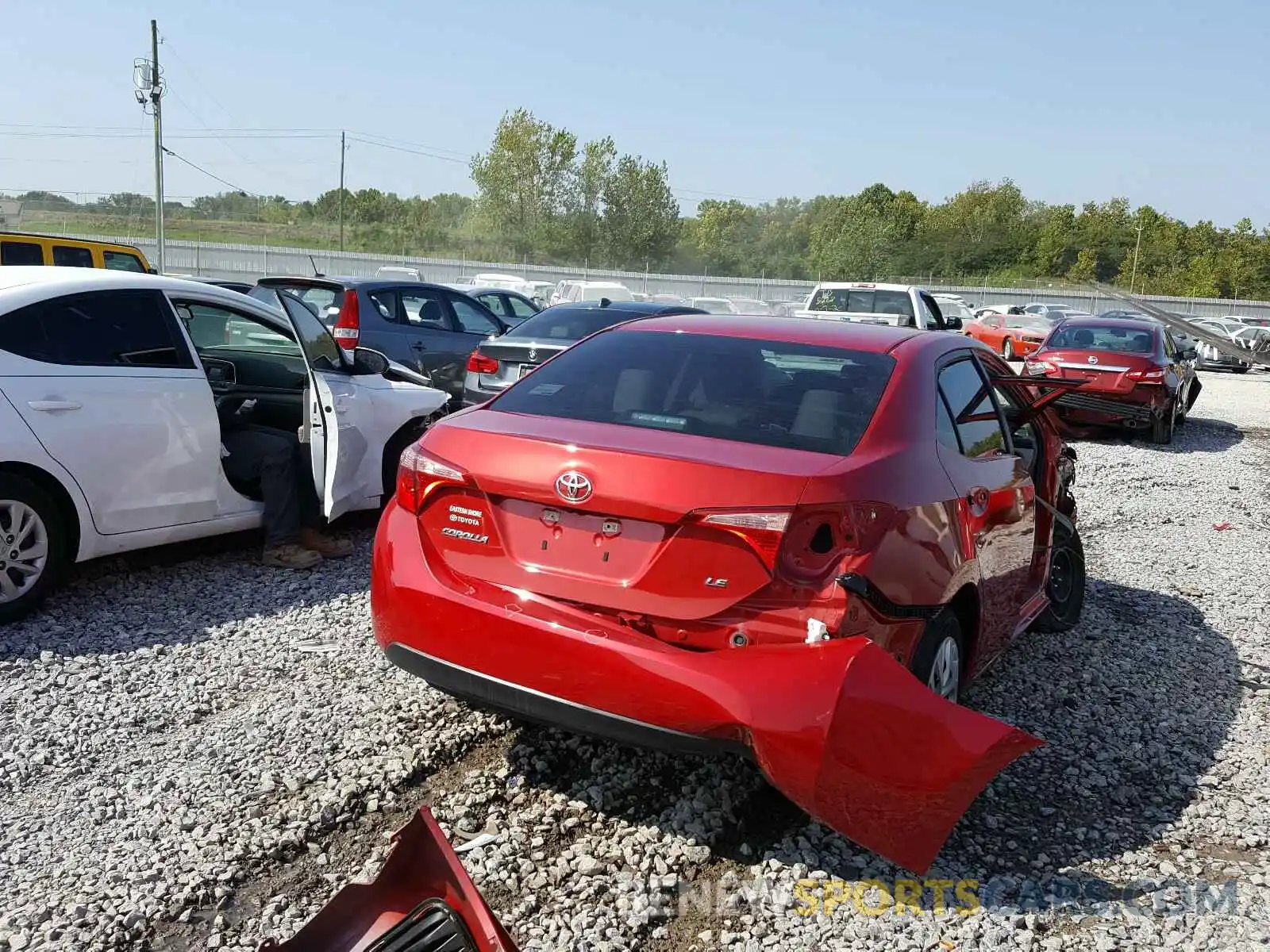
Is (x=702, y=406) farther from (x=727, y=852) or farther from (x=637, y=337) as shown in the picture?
(x=727, y=852)

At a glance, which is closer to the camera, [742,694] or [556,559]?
[742,694]

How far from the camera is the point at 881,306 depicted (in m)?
17.3

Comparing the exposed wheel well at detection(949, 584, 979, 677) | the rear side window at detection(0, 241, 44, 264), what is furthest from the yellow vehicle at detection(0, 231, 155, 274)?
the exposed wheel well at detection(949, 584, 979, 677)

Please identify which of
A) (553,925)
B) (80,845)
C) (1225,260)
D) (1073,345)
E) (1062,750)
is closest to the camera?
(553,925)

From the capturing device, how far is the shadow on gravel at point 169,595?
486 cm

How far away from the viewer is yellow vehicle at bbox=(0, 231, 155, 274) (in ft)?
48.5

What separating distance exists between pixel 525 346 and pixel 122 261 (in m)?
9.49

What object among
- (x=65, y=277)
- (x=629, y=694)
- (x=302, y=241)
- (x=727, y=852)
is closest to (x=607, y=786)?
(x=727, y=852)

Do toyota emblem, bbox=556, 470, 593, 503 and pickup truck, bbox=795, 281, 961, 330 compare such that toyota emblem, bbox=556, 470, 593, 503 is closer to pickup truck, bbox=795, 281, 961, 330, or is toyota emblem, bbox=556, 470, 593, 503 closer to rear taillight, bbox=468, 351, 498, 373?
rear taillight, bbox=468, 351, 498, 373

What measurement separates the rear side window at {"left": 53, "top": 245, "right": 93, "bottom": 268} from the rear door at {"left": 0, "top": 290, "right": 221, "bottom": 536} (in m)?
11.2

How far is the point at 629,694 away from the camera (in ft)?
10.1

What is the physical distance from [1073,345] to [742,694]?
13796mm

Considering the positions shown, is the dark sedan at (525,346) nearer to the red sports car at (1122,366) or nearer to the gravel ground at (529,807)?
the gravel ground at (529,807)

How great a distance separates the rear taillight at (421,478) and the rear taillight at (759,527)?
0.89 metres
